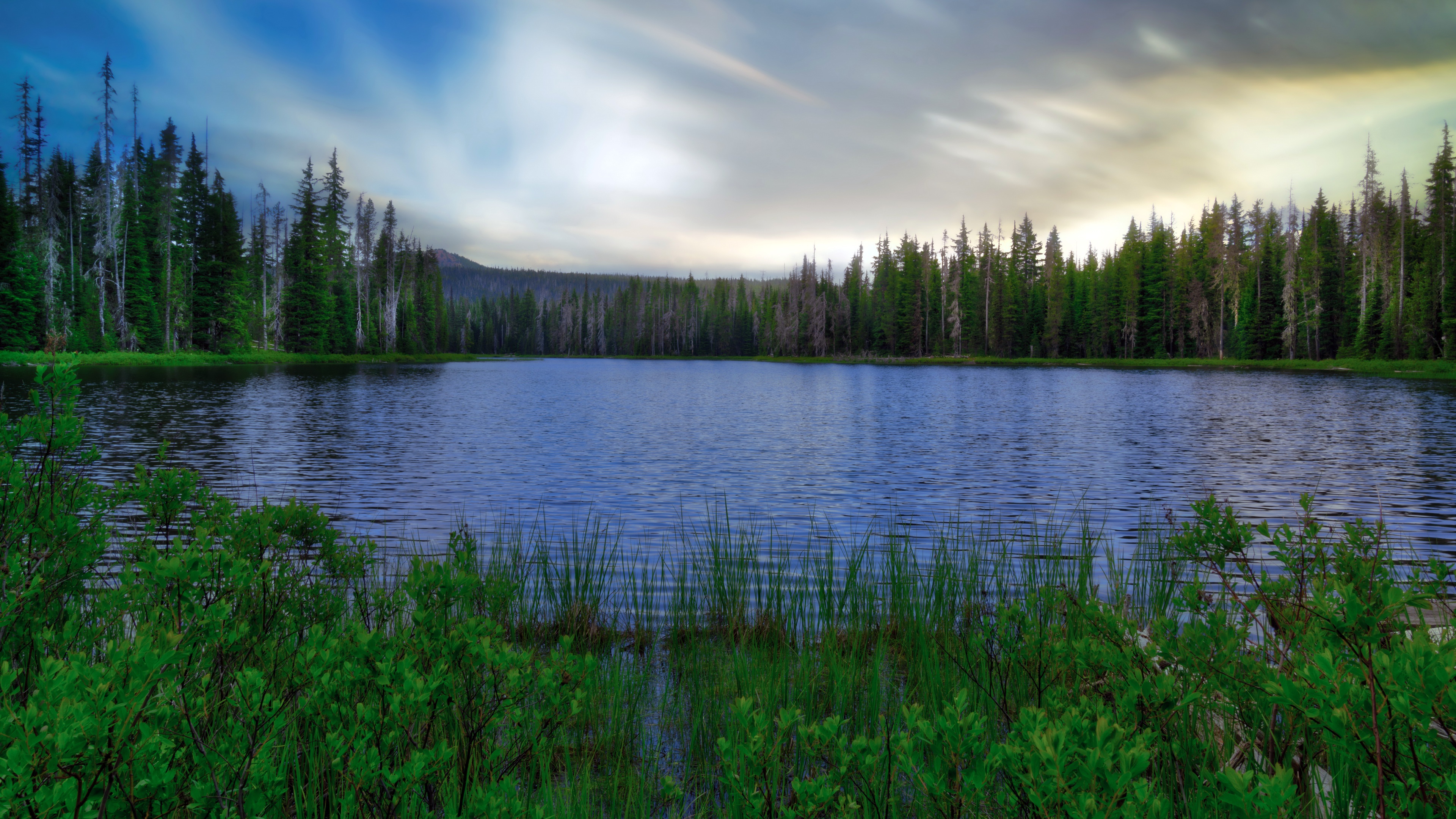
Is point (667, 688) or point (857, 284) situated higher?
point (857, 284)

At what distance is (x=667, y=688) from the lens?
487 cm

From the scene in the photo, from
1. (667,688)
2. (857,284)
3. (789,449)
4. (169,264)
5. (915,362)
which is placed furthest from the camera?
(857,284)

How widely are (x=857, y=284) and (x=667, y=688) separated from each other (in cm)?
12347

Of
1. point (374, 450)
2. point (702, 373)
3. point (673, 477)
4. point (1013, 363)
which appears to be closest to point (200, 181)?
point (702, 373)

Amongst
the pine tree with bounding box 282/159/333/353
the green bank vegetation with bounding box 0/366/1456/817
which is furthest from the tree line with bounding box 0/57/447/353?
the green bank vegetation with bounding box 0/366/1456/817

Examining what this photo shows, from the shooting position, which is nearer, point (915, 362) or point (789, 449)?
point (789, 449)

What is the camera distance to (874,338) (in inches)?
4313

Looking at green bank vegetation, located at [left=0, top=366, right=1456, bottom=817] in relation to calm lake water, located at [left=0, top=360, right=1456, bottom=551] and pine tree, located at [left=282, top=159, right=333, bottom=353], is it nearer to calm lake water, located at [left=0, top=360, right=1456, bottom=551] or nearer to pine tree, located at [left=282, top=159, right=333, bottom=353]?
calm lake water, located at [left=0, top=360, right=1456, bottom=551]

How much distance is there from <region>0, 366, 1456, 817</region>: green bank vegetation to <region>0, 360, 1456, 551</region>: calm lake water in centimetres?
411

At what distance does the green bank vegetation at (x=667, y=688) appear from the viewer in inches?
87.4

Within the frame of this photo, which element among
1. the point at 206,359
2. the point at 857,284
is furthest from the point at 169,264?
the point at 857,284

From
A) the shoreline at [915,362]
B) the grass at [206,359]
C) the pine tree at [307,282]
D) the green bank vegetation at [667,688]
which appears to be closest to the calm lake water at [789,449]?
the green bank vegetation at [667,688]

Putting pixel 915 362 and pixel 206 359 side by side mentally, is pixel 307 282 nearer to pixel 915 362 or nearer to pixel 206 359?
pixel 206 359

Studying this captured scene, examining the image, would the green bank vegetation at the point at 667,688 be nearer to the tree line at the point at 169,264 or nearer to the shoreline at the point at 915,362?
the shoreline at the point at 915,362
